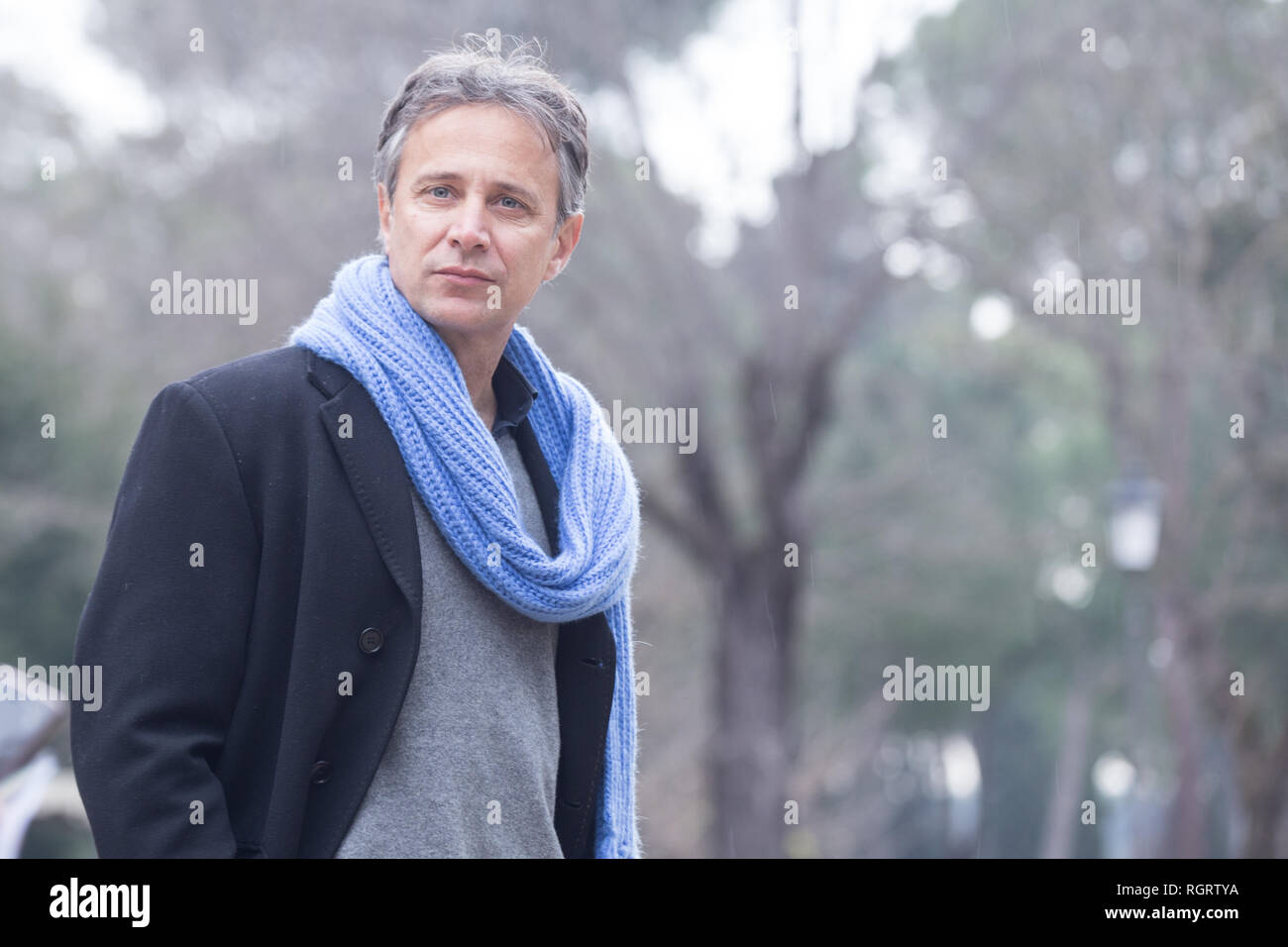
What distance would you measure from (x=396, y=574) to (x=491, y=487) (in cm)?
20

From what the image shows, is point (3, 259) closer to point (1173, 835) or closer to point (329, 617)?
point (1173, 835)

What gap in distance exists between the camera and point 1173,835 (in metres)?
12.4

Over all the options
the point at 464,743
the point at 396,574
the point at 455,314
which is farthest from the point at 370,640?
the point at 455,314

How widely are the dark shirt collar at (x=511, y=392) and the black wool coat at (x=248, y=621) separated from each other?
0.36 meters

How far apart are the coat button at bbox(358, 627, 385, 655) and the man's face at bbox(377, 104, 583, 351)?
498mm

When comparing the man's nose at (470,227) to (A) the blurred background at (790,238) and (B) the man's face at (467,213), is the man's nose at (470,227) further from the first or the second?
(A) the blurred background at (790,238)

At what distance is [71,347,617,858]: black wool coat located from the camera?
1822 millimetres

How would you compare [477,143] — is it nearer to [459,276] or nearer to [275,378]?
[459,276]

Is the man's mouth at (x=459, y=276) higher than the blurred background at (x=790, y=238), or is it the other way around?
the blurred background at (x=790, y=238)

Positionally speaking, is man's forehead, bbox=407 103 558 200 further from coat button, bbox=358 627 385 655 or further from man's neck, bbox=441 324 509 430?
coat button, bbox=358 627 385 655

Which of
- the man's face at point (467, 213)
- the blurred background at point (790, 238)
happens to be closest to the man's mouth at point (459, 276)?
the man's face at point (467, 213)

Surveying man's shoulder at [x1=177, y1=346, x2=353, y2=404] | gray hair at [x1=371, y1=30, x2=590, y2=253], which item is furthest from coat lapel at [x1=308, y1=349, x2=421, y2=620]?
gray hair at [x1=371, y1=30, x2=590, y2=253]

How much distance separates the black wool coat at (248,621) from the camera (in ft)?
5.98

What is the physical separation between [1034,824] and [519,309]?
33.5m
